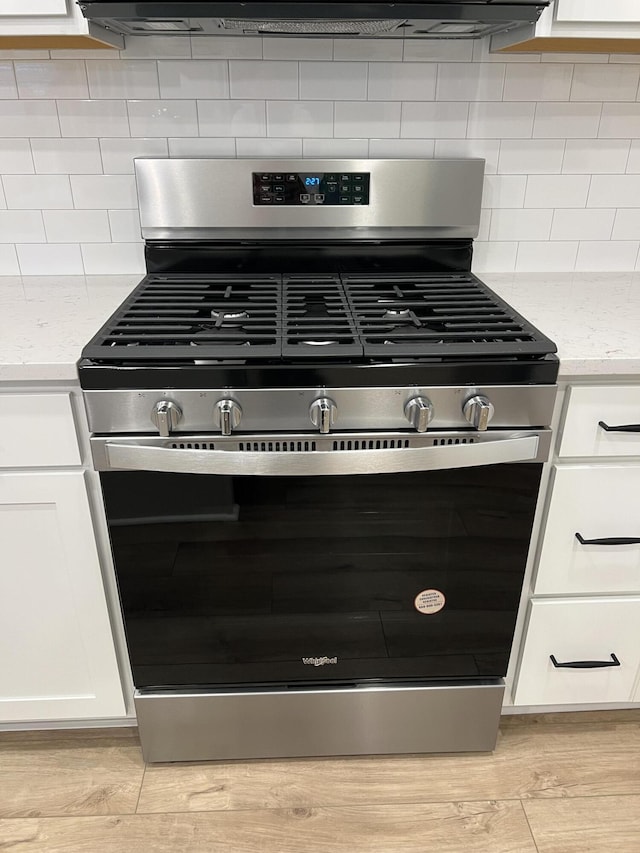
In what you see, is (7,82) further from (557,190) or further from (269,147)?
(557,190)

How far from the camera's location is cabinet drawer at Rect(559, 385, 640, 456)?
1194mm

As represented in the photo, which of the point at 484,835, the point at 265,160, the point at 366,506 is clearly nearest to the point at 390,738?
the point at 484,835

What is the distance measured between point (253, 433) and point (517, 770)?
1.02m

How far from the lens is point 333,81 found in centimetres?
151

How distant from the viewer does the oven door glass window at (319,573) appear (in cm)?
120

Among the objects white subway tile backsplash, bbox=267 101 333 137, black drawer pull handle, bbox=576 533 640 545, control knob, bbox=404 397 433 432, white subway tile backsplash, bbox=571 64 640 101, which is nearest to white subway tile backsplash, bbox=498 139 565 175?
white subway tile backsplash, bbox=571 64 640 101

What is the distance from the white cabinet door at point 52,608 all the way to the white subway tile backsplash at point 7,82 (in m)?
0.92

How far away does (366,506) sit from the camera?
121 cm

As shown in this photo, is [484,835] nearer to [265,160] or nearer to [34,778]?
Result: [34,778]

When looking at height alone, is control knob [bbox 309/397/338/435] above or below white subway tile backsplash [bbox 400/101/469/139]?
below

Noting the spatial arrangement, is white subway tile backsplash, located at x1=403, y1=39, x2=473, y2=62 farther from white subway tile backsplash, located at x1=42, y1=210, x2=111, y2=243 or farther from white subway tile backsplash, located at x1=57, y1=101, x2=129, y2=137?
white subway tile backsplash, located at x1=42, y1=210, x2=111, y2=243

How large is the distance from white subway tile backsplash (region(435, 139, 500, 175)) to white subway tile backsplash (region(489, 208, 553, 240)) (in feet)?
0.45

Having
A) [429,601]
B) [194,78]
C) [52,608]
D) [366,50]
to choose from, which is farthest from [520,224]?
[52,608]

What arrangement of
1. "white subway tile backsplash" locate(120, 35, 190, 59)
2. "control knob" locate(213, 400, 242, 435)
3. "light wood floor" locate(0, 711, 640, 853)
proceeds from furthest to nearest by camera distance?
1. "white subway tile backsplash" locate(120, 35, 190, 59)
2. "light wood floor" locate(0, 711, 640, 853)
3. "control knob" locate(213, 400, 242, 435)
